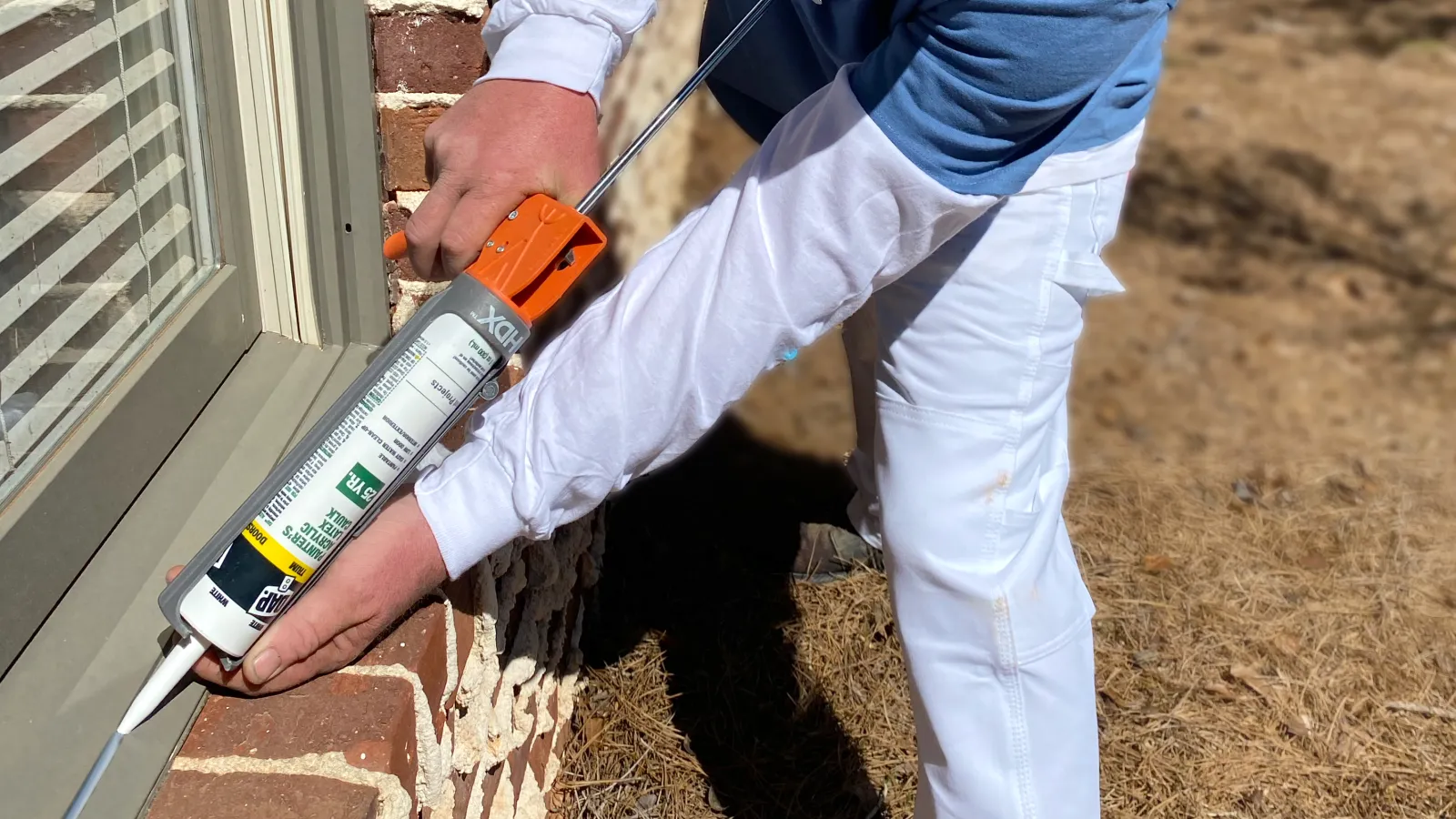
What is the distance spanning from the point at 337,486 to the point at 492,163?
0.28 metres

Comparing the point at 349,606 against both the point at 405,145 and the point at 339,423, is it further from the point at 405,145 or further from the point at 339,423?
the point at 405,145

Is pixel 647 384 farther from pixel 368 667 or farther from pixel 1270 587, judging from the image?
pixel 1270 587

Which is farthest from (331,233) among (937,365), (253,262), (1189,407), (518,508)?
(1189,407)

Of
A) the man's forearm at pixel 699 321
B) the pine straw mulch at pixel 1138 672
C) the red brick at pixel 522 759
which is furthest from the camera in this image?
the pine straw mulch at pixel 1138 672

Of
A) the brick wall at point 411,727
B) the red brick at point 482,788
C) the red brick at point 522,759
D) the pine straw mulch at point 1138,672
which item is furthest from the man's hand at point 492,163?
the pine straw mulch at point 1138,672

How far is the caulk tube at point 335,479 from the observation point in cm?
92

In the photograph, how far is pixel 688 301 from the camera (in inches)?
40.2

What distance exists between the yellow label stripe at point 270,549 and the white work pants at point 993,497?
1.77 feet

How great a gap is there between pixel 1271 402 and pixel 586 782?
1853 millimetres

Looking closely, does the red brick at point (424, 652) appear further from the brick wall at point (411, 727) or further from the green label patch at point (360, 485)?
the green label patch at point (360, 485)

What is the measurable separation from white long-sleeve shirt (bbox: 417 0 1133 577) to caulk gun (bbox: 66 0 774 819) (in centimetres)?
8

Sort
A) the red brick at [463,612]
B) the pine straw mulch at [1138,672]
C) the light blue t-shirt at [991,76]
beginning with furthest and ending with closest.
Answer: the pine straw mulch at [1138,672] < the red brick at [463,612] < the light blue t-shirt at [991,76]

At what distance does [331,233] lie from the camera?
1358mm

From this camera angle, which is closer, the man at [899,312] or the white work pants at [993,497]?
the man at [899,312]
